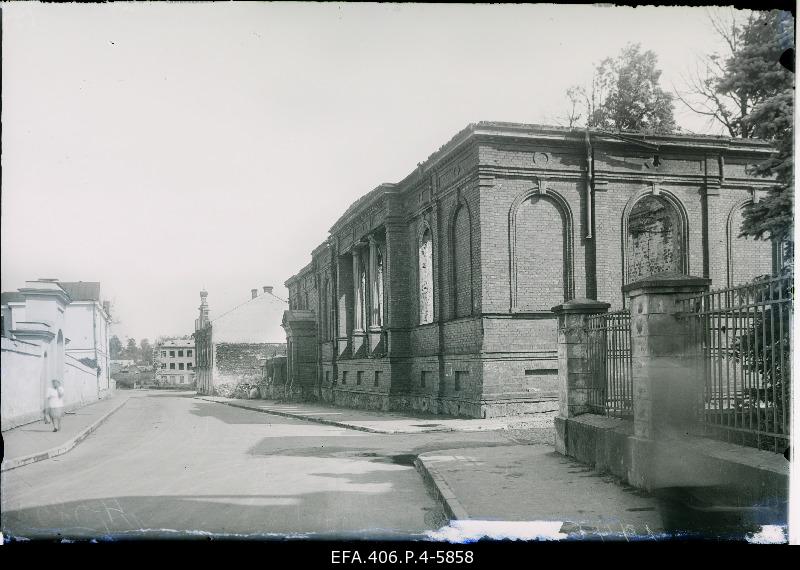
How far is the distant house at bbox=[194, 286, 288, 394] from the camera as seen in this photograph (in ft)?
196

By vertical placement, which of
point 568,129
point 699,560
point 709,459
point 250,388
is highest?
point 568,129

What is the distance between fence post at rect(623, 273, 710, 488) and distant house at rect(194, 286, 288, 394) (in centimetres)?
5224

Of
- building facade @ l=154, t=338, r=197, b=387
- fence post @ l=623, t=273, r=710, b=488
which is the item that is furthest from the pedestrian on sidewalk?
building facade @ l=154, t=338, r=197, b=387

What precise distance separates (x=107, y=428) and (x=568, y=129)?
1615 centimetres

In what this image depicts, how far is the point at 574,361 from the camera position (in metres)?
10.9

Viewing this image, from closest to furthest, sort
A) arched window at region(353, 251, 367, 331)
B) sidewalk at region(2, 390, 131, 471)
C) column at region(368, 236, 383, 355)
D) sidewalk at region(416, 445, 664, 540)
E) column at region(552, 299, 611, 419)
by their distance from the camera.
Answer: sidewalk at region(416, 445, 664, 540) < column at region(552, 299, 611, 419) < sidewalk at region(2, 390, 131, 471) < column at region(368, 236, 383, 355) < arched window at region(353, 251, 367, 331)

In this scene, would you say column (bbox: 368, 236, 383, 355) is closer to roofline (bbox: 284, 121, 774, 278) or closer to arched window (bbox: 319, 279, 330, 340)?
roofline (bbox: 284, 121, 774, 278)

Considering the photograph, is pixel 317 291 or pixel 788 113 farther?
pixel 317 291

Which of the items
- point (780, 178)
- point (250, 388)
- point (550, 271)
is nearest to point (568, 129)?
point (550, 271)

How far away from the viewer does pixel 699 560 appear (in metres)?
6.25

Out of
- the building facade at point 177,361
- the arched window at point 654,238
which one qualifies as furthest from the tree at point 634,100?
the building facade at point 177,361

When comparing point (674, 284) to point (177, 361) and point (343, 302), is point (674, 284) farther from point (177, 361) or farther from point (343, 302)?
point (177, 361)

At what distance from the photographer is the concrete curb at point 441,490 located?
7.28 m

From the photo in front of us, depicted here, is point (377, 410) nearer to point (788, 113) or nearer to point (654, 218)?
point (654, 218)
